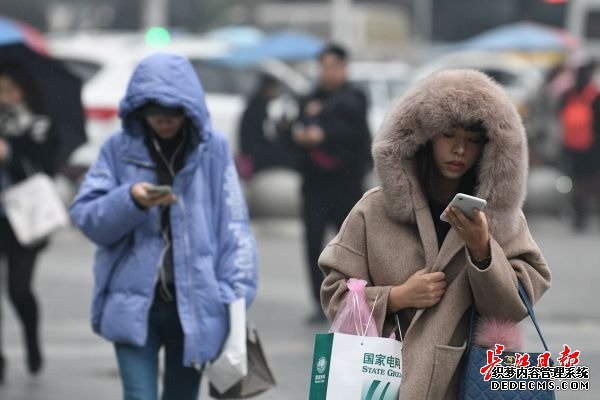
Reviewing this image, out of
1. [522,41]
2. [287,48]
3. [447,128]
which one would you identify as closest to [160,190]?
[447,128]

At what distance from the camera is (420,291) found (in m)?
3.85

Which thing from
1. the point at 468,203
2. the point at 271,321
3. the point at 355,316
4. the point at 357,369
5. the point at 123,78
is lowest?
the point at 271,321

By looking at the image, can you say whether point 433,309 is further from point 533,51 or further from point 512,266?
point 533,51

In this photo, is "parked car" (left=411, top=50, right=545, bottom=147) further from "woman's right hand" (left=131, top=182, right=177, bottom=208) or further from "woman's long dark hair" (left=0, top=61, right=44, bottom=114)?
"woman's right hand" (left=131, top=182, right=177, bottom=208)

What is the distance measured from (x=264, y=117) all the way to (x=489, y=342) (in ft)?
35.4

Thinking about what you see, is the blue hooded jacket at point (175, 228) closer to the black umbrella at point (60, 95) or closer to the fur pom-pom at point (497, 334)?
the fur pom-pom at point (497, 334)

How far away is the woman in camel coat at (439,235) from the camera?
12.6 ft

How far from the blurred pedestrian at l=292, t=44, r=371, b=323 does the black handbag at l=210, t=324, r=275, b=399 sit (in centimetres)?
438

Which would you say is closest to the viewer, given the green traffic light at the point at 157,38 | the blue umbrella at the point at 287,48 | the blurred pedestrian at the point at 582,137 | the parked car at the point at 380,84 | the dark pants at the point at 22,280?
the dark pants at the point at 22,280

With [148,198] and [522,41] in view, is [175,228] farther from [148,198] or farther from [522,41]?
[522,41]

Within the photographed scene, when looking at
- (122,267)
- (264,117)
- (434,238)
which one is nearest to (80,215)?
(122,267)

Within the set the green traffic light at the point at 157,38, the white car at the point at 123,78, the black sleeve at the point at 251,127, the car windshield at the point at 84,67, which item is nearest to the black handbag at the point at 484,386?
the black sleeve at the point at 251,127

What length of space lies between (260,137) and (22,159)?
Answer: 23.5ft

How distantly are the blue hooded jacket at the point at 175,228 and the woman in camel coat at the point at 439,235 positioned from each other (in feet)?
3.63
